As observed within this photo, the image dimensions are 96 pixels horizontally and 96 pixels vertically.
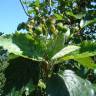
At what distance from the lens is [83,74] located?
216 cm

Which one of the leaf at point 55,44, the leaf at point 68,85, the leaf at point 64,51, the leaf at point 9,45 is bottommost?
the leaf at point 68,85

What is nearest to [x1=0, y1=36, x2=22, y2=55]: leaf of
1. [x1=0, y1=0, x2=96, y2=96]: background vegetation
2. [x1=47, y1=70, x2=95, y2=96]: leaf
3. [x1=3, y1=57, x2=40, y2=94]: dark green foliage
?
[x1=0, y1=0, x2=96, y2=96]: background vegetation

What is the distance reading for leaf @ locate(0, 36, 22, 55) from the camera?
1.77 meters

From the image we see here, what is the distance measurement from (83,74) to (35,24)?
1.35 ft

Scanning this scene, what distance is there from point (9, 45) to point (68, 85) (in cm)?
35

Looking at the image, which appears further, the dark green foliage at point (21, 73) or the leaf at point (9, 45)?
the dark green foliage at point (21, 73)

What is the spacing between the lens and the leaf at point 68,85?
187cm

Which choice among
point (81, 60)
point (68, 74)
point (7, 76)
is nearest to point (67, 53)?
point (81, 60)

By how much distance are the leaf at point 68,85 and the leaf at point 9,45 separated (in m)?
0.25

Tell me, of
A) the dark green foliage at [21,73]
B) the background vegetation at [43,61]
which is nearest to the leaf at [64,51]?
the background vegetation at [43,61]

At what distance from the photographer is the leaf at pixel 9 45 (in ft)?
5.81

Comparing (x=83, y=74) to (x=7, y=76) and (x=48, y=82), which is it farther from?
(x=7, y=76)

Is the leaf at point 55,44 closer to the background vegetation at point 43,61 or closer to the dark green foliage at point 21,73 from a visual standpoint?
the background vegetation at point 43,61

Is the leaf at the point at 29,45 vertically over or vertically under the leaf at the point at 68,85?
over
